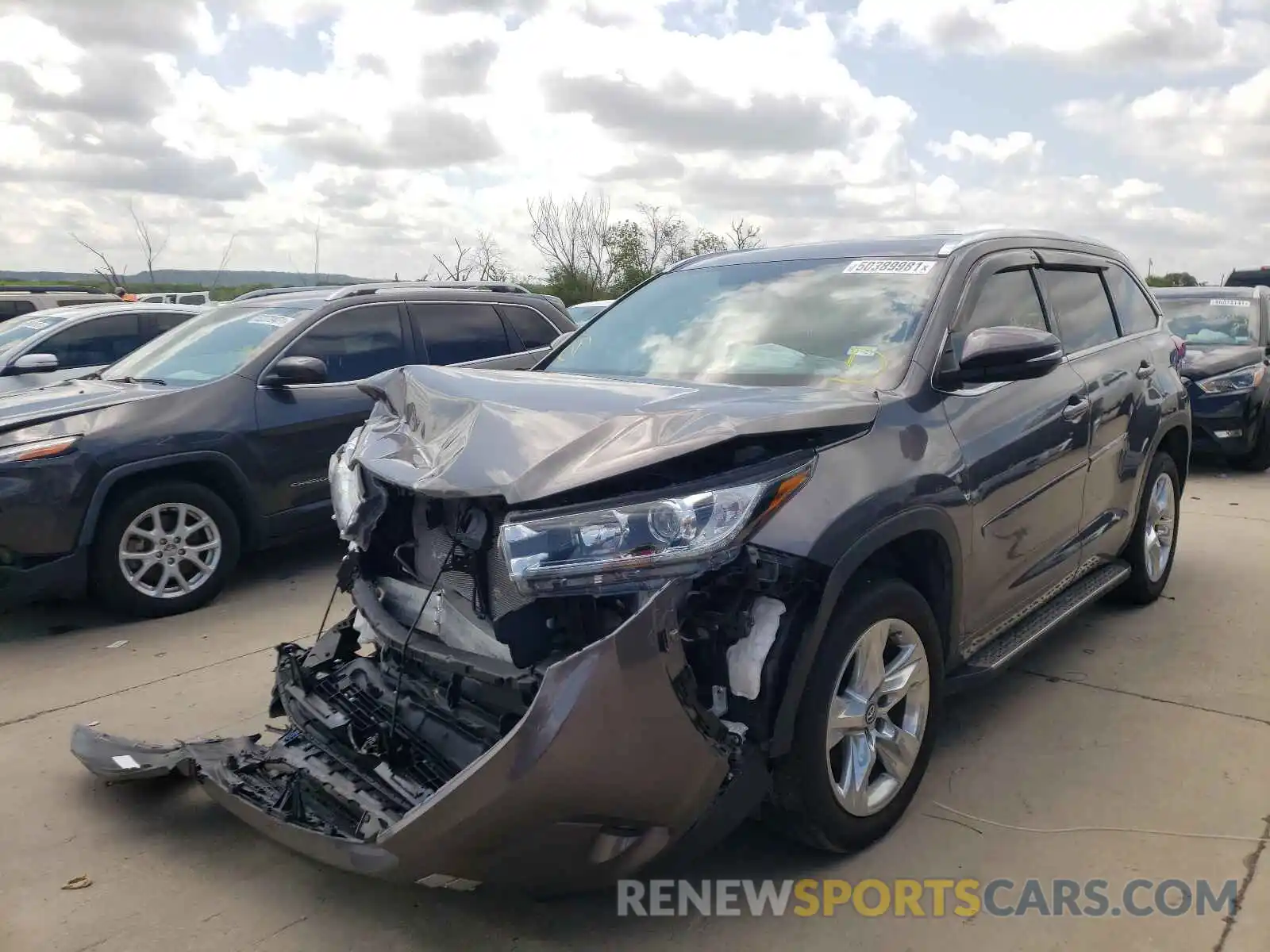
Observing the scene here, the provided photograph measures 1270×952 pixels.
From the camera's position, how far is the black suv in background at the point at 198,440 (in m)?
5.09

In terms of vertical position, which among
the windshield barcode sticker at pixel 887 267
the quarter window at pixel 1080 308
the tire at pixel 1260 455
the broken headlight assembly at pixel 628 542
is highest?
the windshield barcode sticker at pixel 887 267

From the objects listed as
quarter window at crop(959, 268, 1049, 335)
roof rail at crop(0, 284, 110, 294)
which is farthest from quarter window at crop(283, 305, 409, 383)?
roof rail at crop(0, 284, 110, 294)

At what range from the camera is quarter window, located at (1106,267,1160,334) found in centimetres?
485

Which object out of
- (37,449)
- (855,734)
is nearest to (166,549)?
(37,449)

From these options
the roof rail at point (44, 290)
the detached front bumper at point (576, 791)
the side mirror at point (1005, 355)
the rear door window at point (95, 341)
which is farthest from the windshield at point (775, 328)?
the roof rail at point (44, 290)

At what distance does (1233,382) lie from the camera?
941 cm

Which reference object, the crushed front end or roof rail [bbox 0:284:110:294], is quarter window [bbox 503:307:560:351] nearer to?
the crushed front end

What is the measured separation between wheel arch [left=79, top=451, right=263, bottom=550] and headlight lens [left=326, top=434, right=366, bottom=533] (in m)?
2.53

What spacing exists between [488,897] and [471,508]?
1.11 meters

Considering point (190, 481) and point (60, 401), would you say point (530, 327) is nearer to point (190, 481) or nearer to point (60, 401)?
point (190, 481)

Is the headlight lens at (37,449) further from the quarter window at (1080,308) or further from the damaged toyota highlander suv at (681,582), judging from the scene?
the quarter window at (1080,308)

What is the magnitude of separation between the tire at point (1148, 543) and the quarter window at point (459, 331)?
443 centimetres

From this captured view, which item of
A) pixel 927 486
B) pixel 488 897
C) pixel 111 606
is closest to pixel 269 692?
pixel 111 606

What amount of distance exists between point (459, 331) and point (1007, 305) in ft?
14.2
